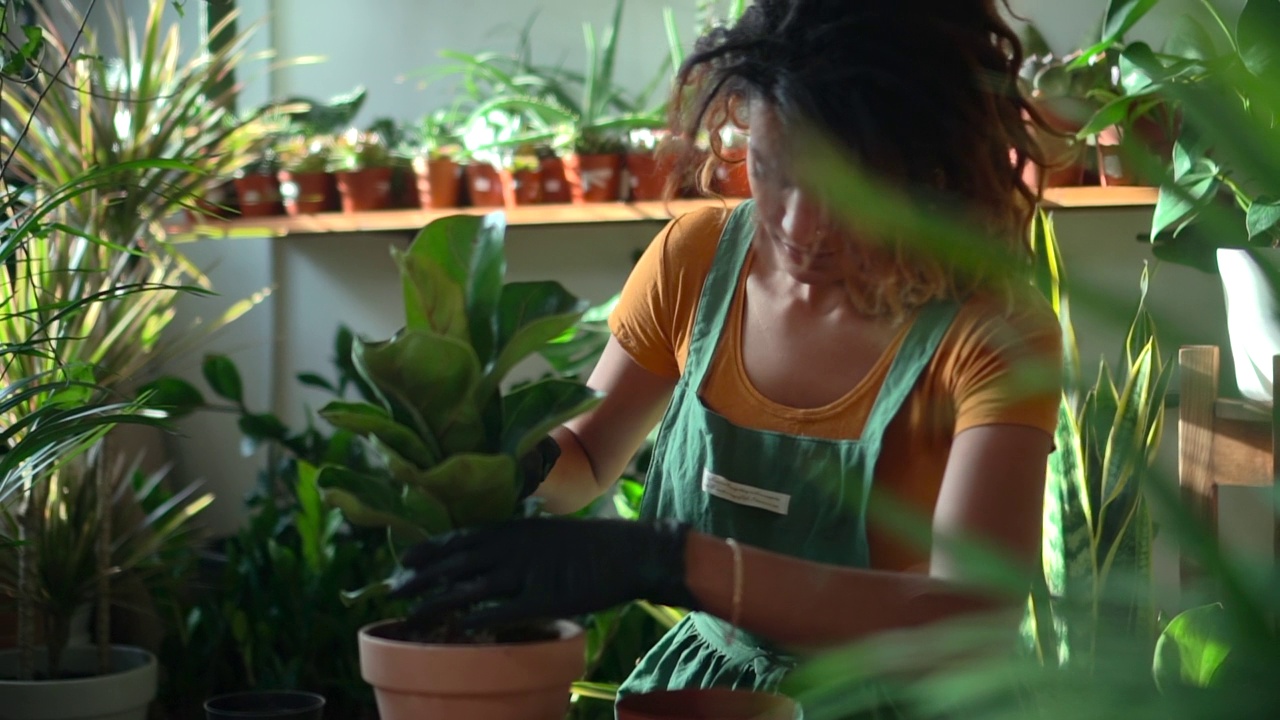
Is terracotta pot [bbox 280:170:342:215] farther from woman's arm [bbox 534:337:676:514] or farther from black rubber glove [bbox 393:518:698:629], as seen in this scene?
black rubber glove [bbox 393:518:698:629]

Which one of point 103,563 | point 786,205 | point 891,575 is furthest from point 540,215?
point 891,575

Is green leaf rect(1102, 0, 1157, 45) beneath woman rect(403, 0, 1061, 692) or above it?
above

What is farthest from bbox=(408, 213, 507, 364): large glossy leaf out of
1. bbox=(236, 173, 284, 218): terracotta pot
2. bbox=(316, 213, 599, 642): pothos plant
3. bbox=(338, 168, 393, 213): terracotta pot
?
bbox=(236, 173, 284, 218): terracotta pot

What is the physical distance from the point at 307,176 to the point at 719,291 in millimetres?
1986

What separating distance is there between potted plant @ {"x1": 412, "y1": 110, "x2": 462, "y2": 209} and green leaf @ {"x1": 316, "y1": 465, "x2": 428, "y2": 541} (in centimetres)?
225

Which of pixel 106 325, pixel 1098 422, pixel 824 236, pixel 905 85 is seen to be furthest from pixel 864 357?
pixel 106 325

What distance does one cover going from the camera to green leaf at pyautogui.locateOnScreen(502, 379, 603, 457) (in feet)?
2.38

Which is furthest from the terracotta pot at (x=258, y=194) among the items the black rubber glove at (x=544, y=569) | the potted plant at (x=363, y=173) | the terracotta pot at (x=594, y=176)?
the black rubber glove at (x=544, y=569)

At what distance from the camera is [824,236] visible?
1.10 m

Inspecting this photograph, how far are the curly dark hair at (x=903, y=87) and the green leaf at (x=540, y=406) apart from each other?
395 millimetres

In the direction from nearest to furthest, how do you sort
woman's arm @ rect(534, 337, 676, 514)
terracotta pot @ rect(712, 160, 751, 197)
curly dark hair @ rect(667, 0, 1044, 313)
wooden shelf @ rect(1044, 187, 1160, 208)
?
curly dark hair @ rect(667, 0, 1044, 313), woman's arm @ rect(534, 337, 676, 514), terracotta pot @ rect(712, 160, 751, 197), wooden shelf @ rect(1044, 187, 1160, 208)

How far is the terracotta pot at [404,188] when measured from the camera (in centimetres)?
302

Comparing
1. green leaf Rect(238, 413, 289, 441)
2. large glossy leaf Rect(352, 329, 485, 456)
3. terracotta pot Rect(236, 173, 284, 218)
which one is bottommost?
green leaf Rect(238, 413, 289, 441)

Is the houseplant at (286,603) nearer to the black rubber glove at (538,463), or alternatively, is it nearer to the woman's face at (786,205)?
the black rubber glove at (538,463)
